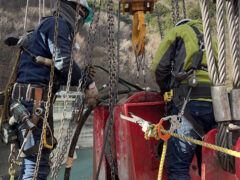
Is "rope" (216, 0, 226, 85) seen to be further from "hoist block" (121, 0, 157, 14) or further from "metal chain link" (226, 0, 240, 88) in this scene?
"hoist block" (121, 0, 157, 14)

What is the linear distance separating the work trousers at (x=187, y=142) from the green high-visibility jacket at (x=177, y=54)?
231 mm

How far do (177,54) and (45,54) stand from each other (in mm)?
1205

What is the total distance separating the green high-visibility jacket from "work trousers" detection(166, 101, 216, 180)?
0.23 m

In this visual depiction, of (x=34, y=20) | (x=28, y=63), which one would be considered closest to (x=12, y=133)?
(x=28, y=63)

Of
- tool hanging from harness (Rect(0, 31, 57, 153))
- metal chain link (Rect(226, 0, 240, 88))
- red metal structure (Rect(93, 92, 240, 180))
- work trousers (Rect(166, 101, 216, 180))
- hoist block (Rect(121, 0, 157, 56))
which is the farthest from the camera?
hoist block (Rect(121, 0, 157, 56))

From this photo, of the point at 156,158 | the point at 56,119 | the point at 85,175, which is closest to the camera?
the point at 156,158

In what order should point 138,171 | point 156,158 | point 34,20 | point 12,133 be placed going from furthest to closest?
point 34,20 → point 156,158 → point 138,171 → point 12,133

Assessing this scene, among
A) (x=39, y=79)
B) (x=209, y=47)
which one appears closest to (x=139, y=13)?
(x=39, y=79)

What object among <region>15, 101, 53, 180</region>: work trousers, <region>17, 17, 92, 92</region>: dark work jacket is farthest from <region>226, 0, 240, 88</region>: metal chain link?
<region>15, 101, 53, 180</region>: work trousers

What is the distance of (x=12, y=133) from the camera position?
1.90 metres

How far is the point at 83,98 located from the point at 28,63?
0.57m

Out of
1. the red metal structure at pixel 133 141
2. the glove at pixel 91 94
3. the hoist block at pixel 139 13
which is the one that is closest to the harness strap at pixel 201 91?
the red metal structure at pixel 133 141

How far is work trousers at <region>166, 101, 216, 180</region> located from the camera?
6.11 feet

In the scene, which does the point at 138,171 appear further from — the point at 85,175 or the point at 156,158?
the point at 85,175
